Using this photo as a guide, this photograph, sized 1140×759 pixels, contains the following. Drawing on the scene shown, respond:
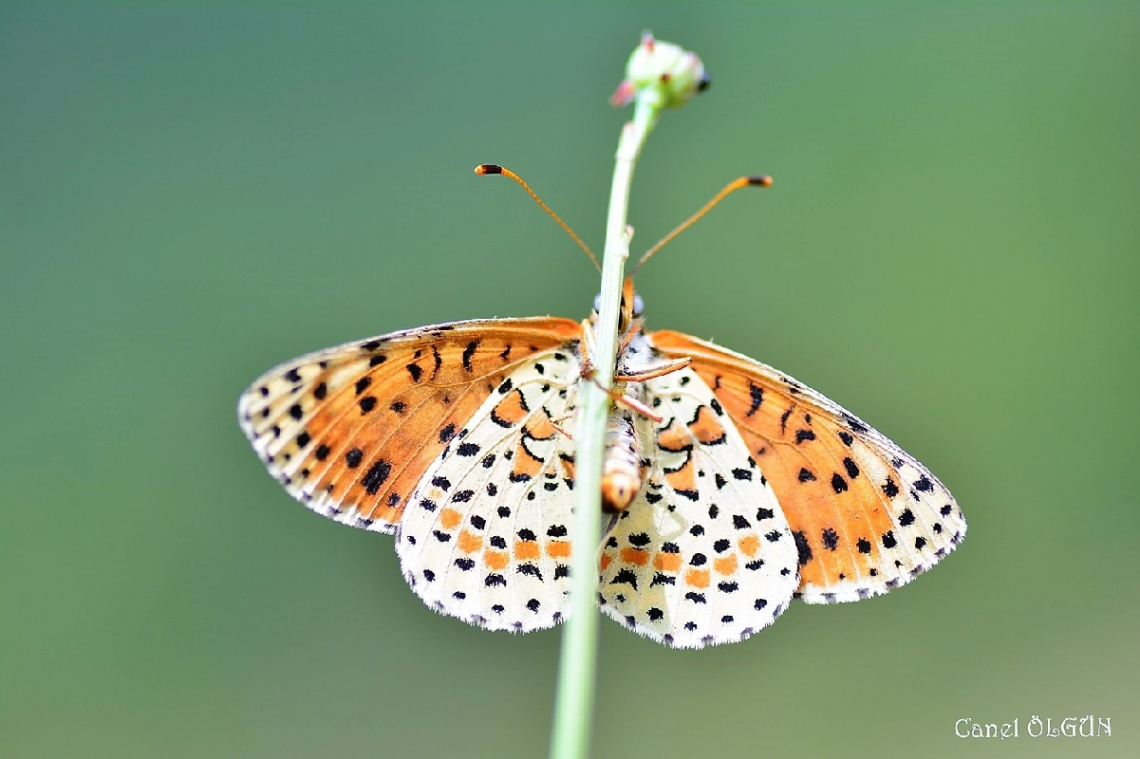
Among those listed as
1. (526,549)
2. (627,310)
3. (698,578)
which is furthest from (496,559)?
(627,310)

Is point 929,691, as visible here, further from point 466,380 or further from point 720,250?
point 466,380

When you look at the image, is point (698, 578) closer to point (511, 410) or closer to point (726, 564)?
point (726, 564)

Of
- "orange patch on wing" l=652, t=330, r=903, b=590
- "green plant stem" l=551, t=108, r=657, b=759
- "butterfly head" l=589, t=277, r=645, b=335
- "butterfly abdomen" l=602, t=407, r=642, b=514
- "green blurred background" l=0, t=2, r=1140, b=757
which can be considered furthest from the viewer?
"green blurred background" l=0, t=2, r=1140, b=757

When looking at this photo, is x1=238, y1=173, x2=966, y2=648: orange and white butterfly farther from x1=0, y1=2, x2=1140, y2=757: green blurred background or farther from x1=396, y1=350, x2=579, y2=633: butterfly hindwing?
x1=0, y1=2, x2=1140, y2=757: green blurred background

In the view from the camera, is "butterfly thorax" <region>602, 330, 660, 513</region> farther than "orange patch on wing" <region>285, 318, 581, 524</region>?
No

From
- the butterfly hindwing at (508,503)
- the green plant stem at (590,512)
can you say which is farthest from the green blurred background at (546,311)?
the green plant stem at (590,512)

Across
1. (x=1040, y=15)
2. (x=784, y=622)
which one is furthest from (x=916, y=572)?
Answer: (x=1040, y=15)

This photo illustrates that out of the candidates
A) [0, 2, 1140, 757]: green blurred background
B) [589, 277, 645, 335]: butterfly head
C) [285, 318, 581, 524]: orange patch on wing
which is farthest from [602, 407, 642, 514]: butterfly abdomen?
[0, 2, 1140, 757]: green blurred background
